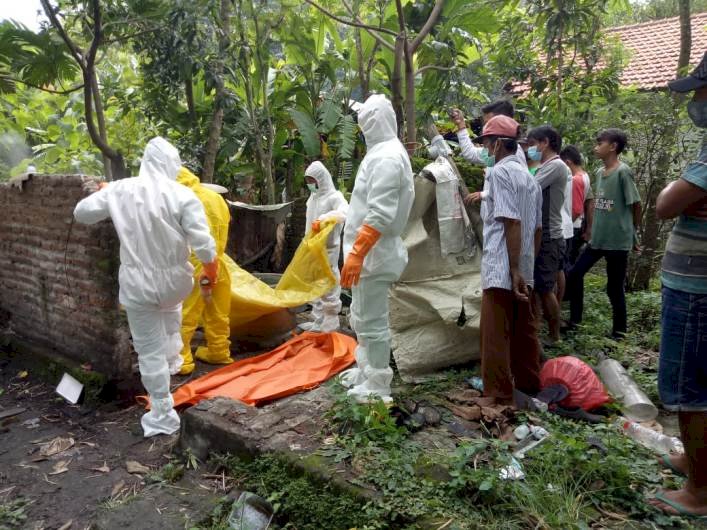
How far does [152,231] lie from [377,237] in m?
1.59

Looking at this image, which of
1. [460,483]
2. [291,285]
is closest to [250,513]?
[460,483]

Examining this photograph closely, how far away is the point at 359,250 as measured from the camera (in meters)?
3.31

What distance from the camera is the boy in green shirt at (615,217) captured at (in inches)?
194

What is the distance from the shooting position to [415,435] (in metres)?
3.21

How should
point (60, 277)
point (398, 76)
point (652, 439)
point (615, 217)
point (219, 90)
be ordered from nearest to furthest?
point (652, 439) → point (60, 277) → point (615, 217) → point (398, 76) → point (219, 90)

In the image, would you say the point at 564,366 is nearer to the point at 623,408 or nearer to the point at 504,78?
the point at 623,408

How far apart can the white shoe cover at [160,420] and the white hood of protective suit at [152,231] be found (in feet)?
2.30

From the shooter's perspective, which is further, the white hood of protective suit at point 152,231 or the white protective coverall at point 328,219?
the white protective coverall at point 328,219

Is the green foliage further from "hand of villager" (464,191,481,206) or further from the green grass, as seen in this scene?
"hand of villager" (464,191,481,206)

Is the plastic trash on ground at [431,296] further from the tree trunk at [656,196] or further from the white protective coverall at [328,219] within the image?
the tree trunk at [656,196]

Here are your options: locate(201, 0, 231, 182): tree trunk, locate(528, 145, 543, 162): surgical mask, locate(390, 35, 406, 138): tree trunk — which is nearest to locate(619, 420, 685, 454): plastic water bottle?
locate(528, 145, 543, 162): surgical mask

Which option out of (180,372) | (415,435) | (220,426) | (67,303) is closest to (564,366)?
(415,435)

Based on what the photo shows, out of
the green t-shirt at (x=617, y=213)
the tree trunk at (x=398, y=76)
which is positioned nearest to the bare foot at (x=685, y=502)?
the green t-shirt at (x=617, y=213)

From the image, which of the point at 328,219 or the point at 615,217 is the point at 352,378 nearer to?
the point at 328,219
